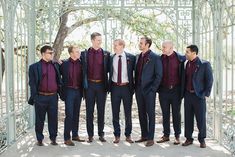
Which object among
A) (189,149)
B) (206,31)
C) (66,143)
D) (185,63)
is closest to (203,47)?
(206,31)

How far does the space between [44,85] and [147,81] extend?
4.88ft

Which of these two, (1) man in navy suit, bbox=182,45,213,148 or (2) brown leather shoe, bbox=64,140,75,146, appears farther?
(2) brown leather shoe, bbox=64,140,75,146

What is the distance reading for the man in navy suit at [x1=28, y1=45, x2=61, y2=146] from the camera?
6551 millimetres

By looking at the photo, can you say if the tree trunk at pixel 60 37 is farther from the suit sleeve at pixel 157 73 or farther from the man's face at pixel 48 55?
the suit sleeve at pixel 157 73

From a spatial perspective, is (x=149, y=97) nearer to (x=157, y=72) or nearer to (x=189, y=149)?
(x=157, y=72)

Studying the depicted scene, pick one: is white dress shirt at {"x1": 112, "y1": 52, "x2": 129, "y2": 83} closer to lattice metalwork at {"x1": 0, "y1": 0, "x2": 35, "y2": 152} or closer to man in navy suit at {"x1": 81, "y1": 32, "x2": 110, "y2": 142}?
man in navy suit at {"x1": 81, "y1": 32, "x2": 110, "y2": 142}

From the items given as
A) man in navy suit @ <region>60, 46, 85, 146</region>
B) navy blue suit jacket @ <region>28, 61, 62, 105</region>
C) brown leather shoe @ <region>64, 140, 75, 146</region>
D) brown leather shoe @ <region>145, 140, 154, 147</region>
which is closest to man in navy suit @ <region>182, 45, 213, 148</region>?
brown leather shoe @ <region>145, 140, 154, 147</region>

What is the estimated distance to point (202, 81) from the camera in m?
6.51

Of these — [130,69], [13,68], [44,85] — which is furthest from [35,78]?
[130,69]

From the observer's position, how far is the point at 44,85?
6590 mm

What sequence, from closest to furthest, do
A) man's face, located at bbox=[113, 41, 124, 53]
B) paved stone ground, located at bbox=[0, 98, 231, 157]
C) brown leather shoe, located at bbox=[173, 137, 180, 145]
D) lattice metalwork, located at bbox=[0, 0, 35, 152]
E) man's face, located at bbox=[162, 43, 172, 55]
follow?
1. paved stone ground, located at bbox=[0, 98, 231, 157]
2. lattice metalwork, located at bbox=[0, 0, 35, 152]
3. man's face, located at bbox=[162, 43, 172, 55]
4. man's face, located at bbox=[113, 41, 124, 53]
5. brown leather shoe, located at bbox=[173, 137, 180, 145]

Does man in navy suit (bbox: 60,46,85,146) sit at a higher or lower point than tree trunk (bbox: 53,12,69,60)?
lower

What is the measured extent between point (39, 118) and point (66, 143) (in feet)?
1.84

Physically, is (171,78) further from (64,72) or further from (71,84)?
(64,72)
